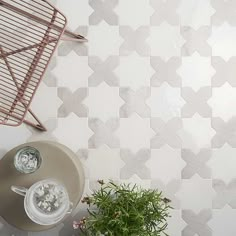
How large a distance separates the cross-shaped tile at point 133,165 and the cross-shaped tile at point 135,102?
231 millimetres

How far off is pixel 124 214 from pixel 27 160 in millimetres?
579

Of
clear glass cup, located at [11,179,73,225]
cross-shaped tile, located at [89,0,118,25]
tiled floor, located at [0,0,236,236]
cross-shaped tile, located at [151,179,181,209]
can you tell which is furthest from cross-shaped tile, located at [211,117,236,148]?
clear glass cup, located at [11,179,73,225]

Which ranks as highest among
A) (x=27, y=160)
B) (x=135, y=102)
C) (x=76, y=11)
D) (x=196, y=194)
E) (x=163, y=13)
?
(x=163, y=13)

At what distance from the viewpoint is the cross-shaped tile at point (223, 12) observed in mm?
2631

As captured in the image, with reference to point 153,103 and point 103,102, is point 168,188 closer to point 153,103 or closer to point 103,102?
point 153,103

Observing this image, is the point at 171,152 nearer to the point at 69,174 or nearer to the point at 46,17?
the point at 69,174

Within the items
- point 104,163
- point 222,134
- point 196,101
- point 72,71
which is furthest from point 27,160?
point 222,134

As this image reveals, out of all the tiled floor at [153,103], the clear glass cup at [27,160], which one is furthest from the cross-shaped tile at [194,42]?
the clear glass cup at [27,160]

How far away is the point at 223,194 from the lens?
8.51ft

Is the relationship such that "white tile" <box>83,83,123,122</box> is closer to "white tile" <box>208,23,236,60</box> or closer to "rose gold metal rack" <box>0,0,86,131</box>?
"rose gold metal rack" <box>0,0,86,131</box>

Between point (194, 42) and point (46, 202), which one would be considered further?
point (194, 42)

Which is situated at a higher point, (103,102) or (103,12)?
(103,12)

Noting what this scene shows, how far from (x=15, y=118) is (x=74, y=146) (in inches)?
15.7

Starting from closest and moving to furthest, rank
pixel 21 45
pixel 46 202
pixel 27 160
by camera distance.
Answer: pixel 46 202 → pixel 27 160 → pixel 21 45
